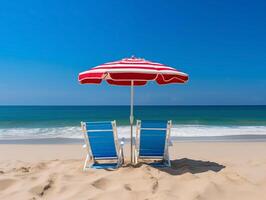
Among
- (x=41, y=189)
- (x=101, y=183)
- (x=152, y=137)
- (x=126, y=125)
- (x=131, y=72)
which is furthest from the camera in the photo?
(x=126, y=125)

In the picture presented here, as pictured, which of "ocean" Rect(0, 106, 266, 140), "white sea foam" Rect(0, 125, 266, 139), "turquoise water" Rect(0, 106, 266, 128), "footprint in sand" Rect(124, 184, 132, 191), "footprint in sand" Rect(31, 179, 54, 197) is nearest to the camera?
"footprint in sand" Rect(31, 179, 54, 197)

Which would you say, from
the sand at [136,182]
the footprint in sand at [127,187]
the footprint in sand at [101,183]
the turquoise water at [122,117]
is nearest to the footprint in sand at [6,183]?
the sand at [136,182]

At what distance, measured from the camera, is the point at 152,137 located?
199 inches

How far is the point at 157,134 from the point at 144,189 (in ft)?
4.75

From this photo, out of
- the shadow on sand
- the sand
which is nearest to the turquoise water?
the shadow on sand

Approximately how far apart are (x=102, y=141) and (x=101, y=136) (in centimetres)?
10

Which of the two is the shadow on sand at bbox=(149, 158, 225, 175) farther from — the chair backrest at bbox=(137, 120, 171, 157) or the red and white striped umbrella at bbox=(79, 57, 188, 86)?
the red and white striped umbrella at bbox=(79, 57, 188, 86)

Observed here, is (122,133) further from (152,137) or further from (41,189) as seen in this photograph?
(41,189)

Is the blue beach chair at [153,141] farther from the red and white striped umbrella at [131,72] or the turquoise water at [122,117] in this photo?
the turquoise water at [122,117]

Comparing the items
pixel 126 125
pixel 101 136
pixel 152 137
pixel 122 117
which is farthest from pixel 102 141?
pixel 122 117

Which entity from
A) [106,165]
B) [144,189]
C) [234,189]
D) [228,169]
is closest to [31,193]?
[144,189]

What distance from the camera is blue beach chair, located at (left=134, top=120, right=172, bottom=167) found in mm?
4961

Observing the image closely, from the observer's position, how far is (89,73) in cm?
447

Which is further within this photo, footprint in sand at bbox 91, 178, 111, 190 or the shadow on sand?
the shadow on sand
